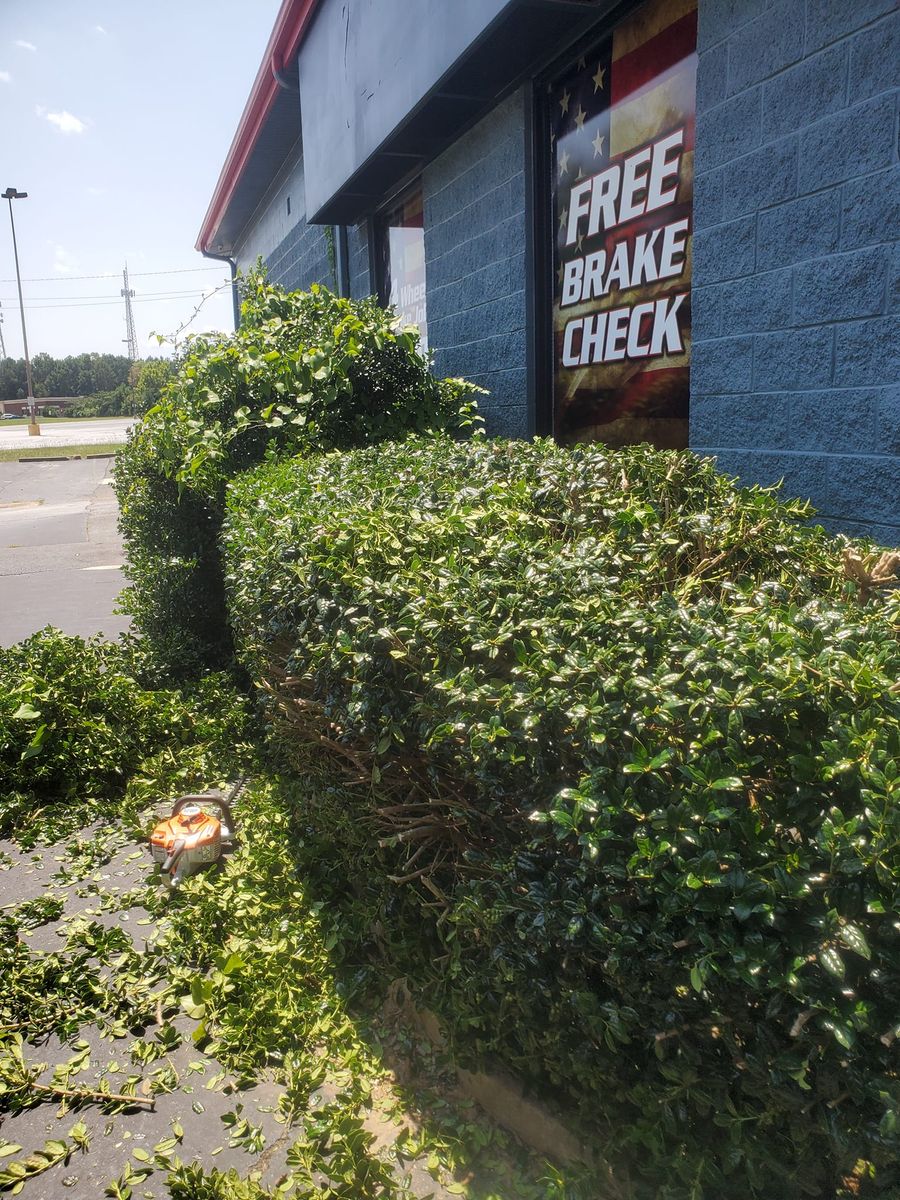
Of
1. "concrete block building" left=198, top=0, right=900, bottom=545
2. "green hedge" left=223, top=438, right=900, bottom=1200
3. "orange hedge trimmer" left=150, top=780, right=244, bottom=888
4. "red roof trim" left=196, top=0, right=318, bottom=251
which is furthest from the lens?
"red roof trim" left=196, top=0, right=318, bottom=251

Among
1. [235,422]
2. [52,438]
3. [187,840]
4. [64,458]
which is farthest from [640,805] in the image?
[52,438]

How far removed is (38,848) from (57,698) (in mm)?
907

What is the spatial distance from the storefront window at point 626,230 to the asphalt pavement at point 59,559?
3948 mm

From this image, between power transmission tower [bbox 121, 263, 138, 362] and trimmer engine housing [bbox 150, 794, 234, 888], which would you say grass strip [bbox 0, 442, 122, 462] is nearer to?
trimmer engine housing [bbox 150, 794, 234, 888]

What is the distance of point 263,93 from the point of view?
1057 cm

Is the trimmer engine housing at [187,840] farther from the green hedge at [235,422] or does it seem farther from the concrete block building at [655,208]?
the concrete block building at [655,208]

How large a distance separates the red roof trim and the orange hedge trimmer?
782 centimetres

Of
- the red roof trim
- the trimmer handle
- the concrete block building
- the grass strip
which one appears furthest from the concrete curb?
the trimmer handle

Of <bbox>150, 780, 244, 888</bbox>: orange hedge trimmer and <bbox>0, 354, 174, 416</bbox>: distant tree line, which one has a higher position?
<bbox>0, 354, 174, 416</bbox>: distant tree line

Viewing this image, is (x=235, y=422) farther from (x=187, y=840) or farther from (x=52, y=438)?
(x=52, y=438)

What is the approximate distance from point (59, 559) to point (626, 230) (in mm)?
9246

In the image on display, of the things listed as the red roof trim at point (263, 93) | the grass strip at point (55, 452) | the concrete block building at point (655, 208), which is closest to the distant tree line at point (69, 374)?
the grass strip at point (55, 452)

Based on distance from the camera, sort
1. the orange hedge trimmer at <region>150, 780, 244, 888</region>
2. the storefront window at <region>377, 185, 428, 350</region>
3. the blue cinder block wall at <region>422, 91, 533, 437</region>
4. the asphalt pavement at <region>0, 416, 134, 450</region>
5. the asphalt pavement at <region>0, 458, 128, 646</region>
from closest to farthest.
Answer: the orange hedge trimmer at <region>150, 780, 244, 888</region>
the blue cinder block wall at <region>422, 91, 533, 437</region>
the storefront window at <region>377, 185, 428, 350</region>
the asphalt pavement at <region>0, 458, 128, 646</region>
the asphalt pavement at <region>0, 416, 134, 450</region>

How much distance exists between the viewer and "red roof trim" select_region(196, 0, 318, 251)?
8.67 metres
